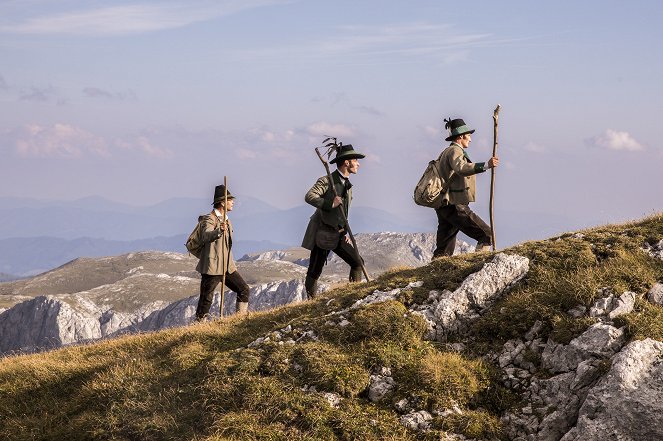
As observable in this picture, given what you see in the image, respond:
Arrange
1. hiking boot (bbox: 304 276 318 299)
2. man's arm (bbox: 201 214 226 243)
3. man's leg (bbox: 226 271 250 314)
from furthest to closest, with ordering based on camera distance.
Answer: man's leg (bbox: 226 271 250 314), hiking boot (bbox: 304 276 318 299), man's arm (bbox: 201 214 226 243)

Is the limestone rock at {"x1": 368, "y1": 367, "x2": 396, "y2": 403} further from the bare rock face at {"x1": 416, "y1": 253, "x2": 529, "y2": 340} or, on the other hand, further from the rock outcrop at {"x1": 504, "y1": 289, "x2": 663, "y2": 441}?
the rock outcrop at {"x1": 504, "y1": 289, "x2": 663, "y2": 441}

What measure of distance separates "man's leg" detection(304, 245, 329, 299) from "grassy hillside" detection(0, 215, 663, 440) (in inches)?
106

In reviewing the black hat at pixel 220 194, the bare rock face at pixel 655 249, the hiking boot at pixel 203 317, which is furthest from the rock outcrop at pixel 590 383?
the black hat at pixel 220 194

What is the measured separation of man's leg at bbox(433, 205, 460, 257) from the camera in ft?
56.7

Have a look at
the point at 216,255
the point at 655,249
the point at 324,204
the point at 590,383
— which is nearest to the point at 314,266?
the point at 324,204

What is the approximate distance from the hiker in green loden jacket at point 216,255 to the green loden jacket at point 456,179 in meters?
6.09

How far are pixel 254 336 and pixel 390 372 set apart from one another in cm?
394

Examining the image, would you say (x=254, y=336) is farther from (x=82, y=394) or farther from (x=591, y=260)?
(x=591, y=260)

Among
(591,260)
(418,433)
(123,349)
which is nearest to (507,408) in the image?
(418,433)

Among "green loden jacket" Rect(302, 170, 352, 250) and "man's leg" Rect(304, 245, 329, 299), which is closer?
"green loden jacket" Rect(302, 170, 352, 250)

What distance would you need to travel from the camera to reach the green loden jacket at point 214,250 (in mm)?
A: 18312

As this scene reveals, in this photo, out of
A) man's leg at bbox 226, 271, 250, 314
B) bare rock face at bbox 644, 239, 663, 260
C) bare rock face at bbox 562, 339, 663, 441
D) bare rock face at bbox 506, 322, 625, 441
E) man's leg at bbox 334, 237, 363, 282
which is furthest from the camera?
man's leg at bbox 226, 271, 250, 314

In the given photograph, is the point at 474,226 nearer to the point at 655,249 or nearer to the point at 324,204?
the point at 324,204

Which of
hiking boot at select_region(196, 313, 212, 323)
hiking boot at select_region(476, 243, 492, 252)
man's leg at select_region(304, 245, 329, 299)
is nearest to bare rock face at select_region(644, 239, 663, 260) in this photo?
hiking boot at select_region(476, 243, 492, 252)
